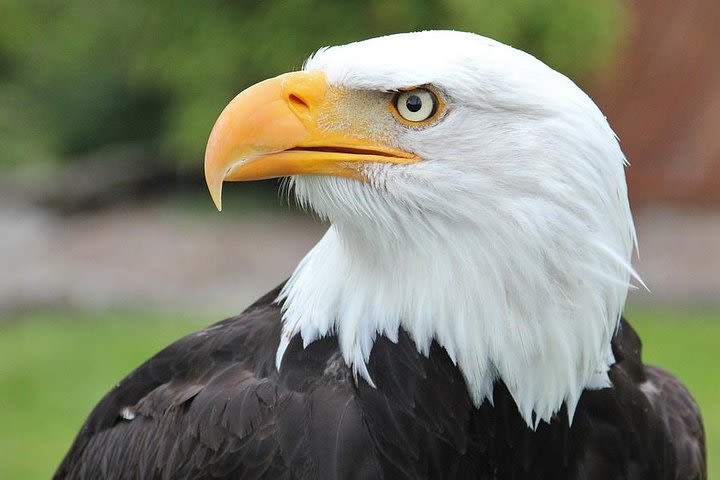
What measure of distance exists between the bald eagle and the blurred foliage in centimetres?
470

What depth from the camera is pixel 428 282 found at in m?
3.00

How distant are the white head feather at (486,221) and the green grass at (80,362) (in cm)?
414

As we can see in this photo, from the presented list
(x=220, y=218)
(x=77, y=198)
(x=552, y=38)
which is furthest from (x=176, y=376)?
(x=77, y=198)

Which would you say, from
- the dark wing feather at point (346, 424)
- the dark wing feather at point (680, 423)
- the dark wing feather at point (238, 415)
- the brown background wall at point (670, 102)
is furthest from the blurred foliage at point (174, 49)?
the dark wing feather at point (346, 424)

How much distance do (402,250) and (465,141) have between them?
31 centimetres

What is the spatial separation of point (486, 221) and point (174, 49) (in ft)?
24.5

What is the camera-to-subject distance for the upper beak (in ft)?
9.68

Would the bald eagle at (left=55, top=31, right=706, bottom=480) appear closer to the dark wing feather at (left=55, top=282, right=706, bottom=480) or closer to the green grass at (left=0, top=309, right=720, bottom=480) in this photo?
the dark wing feather at (left=55, top=282, right=706, bottom=480)

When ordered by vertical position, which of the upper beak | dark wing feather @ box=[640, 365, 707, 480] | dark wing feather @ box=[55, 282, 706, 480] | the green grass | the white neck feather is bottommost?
the green grass

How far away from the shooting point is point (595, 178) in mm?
2893

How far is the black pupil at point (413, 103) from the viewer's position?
296cm

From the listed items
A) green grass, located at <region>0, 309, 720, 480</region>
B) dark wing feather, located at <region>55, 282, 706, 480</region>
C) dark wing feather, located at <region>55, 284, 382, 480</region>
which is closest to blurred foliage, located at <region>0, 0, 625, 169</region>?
green grass, located at <region>0, 309, 720, 480</region>

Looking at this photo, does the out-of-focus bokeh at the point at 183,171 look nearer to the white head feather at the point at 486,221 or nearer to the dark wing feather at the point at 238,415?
Answer: the dark wing feather at the point at 238,415

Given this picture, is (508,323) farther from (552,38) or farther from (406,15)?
(552,38)
